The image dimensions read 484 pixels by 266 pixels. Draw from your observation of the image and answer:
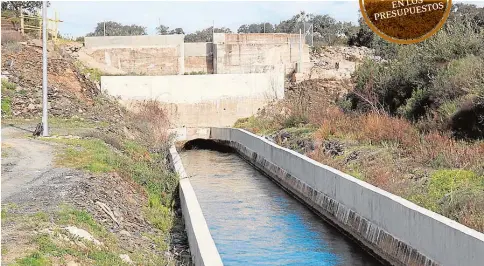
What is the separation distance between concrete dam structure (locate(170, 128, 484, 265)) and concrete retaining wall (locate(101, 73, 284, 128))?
1617 cm

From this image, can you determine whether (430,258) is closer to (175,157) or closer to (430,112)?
(430,112)

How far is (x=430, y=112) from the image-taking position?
24.6 meters

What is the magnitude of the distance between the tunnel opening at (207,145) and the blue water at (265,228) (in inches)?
584

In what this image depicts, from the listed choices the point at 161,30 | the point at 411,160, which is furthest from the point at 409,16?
the point at 161,30

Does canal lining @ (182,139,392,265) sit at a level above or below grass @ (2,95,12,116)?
below

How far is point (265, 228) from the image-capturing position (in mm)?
19047

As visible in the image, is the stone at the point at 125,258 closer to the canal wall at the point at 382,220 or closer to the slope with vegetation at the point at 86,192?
the slope with vegetation at the point at 86,192

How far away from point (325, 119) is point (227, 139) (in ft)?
44.9

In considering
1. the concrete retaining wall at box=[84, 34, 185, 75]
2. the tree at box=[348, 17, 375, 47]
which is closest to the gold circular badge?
the concrete retaining wall at box=[84, 34, 185, 75]

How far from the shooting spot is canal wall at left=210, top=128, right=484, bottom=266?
11273 mm

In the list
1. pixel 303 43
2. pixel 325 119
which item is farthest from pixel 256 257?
pixel 303 43

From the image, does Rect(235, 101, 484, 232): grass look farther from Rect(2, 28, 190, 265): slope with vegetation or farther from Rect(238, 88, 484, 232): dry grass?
Rect(2, 28, 190, 265): slope with vegetation

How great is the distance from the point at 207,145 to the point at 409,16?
23.8 meters

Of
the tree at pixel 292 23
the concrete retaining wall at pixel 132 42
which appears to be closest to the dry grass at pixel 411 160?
the concrete retaining wall at pixel 132 42
